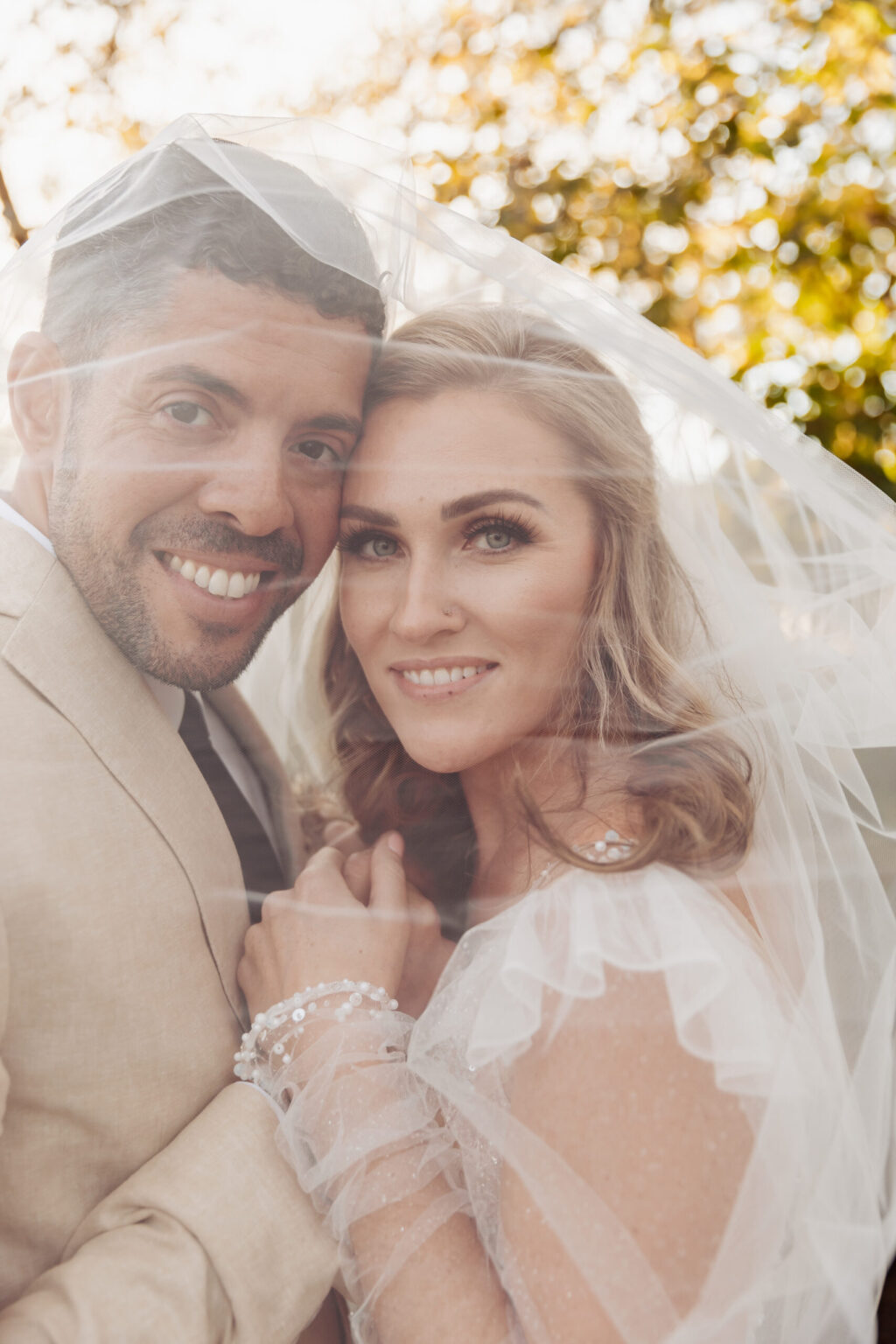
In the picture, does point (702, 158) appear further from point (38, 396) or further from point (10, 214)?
point (38, 396)

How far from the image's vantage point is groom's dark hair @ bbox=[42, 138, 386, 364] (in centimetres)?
152

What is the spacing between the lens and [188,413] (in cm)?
151

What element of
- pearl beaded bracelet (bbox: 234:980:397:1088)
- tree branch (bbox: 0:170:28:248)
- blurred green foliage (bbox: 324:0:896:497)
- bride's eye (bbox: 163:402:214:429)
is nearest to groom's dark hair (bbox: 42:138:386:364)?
bride's eye (bbox: 163:402:214:429)

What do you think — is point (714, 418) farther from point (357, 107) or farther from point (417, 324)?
point (357, 107)

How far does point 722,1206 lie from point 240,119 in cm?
174

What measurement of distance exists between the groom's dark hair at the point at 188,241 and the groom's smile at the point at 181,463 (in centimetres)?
3

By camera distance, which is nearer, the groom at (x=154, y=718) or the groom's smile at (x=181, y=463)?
the groom at (x=154, y=718)

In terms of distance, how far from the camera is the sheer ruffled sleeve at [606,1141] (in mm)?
1249

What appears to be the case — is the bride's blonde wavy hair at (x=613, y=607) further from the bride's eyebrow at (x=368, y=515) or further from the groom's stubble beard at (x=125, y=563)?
the groom's stubble beard at (x=125, y=563)

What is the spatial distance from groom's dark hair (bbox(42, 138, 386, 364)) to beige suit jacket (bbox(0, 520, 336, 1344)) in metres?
0.40

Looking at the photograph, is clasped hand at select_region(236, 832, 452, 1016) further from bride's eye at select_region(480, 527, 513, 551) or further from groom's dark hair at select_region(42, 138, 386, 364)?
groom's dark hair at select_region(42, 138, 386, 364)

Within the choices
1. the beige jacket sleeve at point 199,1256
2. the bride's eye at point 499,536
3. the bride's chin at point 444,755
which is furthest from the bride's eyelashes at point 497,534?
the beige jacket sleeve at point 199,1256

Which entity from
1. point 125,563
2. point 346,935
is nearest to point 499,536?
point 125,563

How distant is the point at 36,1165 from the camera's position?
4.30 feet
